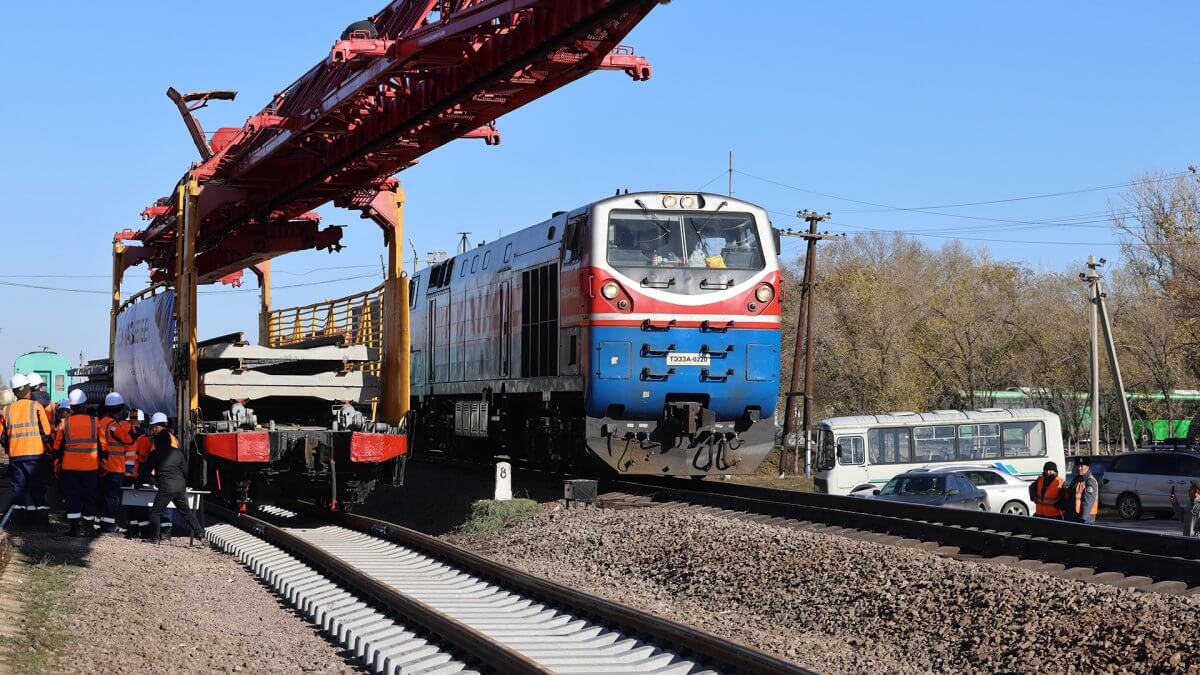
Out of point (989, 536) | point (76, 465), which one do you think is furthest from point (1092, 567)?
point (76, 465)

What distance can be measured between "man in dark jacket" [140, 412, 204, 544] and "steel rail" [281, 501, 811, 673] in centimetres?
245

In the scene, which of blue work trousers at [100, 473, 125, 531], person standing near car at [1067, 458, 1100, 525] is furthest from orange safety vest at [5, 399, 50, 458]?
person standing near car at [1067, 458, 1100, 525]

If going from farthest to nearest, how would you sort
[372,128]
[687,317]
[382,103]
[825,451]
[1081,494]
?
[825,451]
[687,317]
[1081,494]
[372,128]
[382,103]

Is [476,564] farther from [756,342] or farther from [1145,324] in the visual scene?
[1145,324]

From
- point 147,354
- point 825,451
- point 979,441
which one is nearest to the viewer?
point 147,354

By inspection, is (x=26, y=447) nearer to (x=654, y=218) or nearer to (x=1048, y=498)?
(x=654, y=218)

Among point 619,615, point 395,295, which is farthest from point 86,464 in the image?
point 619,615

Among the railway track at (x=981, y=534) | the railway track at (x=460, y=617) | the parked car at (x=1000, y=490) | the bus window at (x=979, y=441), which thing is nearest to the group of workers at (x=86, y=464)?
the railway track at (x=460, y=617)

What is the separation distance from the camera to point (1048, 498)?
17547 millimetres

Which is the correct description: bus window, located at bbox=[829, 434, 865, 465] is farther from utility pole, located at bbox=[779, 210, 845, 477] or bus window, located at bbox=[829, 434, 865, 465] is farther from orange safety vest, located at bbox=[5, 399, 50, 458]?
orange safety vest, located at bbox=[5, 399, 50, 458]

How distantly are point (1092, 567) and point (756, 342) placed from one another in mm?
6932

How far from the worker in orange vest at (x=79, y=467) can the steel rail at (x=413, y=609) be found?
2.09 metres

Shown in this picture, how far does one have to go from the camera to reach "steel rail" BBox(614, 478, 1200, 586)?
11023 mm

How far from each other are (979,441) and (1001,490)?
27.1ft
